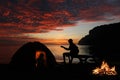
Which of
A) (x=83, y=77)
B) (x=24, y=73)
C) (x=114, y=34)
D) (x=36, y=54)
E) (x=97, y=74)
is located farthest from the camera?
(x=114, y=34)

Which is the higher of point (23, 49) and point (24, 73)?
point (23, 49)

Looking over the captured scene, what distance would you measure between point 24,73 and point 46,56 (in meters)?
2.76

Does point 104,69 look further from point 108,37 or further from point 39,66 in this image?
point 108,37

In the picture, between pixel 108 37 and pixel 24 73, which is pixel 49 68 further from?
pixel 108 37

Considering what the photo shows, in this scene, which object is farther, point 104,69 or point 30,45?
point 30,45

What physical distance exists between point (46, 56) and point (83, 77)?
4.43m

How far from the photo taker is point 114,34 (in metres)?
178

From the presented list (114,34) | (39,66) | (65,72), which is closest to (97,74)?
(65,72)

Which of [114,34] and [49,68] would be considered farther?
[114,34]

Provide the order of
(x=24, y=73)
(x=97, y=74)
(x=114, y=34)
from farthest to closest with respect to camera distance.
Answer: (x=114, y=34), (x=24, y=73), (x=97, y=74)

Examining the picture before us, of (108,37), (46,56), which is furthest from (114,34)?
(46,56)

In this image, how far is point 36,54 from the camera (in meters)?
20.7

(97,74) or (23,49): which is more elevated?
(23,49)

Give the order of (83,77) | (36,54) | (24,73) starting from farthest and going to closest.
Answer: (36,54) → (24,73) → (83,77)
